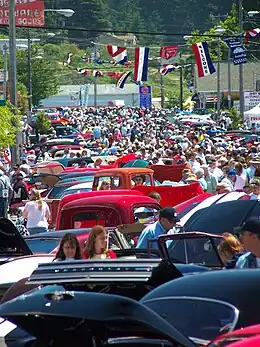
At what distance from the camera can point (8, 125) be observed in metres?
31.9

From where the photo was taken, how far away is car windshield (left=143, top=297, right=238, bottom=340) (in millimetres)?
7355

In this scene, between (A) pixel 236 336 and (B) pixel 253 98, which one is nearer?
(A) pixel 236 336

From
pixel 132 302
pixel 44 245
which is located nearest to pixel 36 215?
pixel 44 245

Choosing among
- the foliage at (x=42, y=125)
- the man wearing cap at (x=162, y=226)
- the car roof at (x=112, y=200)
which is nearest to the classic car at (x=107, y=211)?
the car roof at (x=112, y=200)

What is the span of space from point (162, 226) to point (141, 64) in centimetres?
3917

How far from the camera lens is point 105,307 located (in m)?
6.31

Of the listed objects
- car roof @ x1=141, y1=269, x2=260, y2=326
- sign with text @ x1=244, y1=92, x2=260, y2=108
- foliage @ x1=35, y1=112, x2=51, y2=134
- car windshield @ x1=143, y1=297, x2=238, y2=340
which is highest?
car roof @ x1=141, y1=269, x2=260, y2=326

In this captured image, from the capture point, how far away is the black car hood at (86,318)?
6.24 metres

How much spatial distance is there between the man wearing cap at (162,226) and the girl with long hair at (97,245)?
168 cm

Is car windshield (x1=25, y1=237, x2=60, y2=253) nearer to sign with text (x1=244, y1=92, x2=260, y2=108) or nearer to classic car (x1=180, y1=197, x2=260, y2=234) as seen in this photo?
classic car (x1=180, y1=197, x2=260, y2=234)

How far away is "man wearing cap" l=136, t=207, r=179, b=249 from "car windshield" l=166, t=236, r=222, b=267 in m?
0.69

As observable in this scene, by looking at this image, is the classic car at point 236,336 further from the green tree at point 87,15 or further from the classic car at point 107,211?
the green tree at point 87,15

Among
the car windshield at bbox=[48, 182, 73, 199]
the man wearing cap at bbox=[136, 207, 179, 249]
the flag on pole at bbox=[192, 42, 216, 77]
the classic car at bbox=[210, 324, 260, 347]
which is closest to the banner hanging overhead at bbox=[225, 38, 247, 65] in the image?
the flag on pole at bbox=[192, 42, 216, 77]

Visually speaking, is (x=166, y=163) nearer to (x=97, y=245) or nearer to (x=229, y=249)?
(x=97, y=245)
